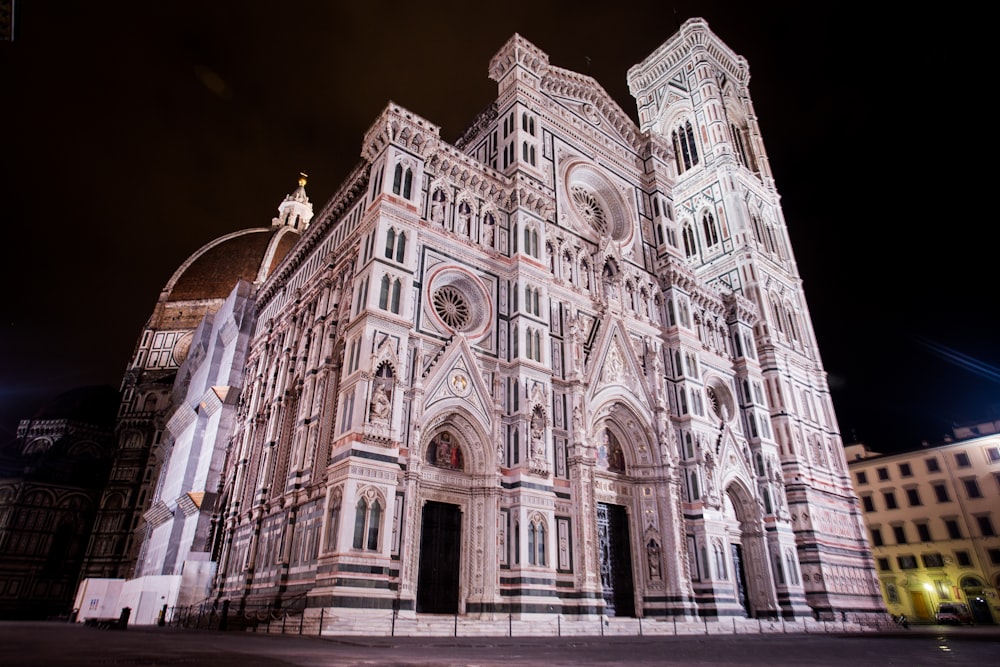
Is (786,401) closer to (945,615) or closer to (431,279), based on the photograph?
(945,615)

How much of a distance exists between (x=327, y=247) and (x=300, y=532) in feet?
42.5

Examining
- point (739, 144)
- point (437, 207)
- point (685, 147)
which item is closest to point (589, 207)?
point (437, 207)

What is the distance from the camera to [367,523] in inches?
611

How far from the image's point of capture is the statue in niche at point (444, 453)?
18.7 m

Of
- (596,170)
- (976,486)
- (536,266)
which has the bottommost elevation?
(976,486)

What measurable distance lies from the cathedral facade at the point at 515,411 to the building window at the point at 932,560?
1581 centimetres

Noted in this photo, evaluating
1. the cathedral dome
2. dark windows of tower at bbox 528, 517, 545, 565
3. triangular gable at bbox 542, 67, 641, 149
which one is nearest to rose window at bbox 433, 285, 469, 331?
dark windows of tower at bbox 528, 517, 545, 565

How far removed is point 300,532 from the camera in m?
18.0

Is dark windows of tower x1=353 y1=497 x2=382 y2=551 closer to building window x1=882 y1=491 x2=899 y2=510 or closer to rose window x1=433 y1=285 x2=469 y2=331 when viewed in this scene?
rose window x1=433 y1=285 x2=469 y2=331

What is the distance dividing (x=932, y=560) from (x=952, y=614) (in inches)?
229

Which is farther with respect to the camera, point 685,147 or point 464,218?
point 685,147

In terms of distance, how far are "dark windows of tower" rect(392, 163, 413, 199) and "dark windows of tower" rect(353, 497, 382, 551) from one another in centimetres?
1061

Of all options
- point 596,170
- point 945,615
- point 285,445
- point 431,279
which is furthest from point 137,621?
point 945,615

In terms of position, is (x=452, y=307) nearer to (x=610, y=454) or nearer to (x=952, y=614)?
(x=610, y=454)
